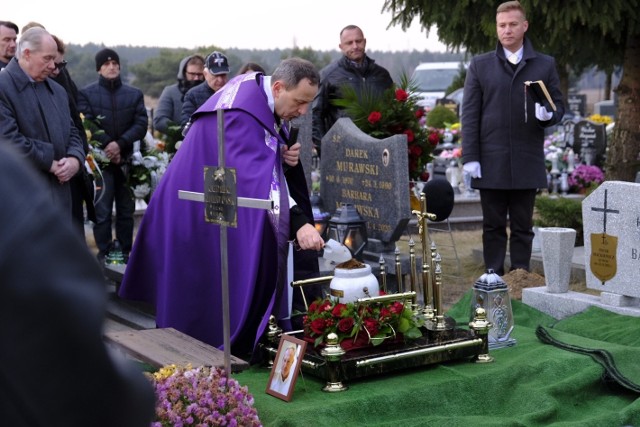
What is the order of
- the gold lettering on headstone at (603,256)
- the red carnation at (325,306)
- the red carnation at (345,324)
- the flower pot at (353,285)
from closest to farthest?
the red carnation at (345,324), the red carnation at (325,306), the flower pot at (353,285), the gold lettering on headstone at (603,256)

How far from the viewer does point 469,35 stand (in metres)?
10.1

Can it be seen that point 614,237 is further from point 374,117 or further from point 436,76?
point 436,76

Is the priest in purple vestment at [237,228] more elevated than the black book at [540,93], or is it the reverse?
the black book at [540,93]

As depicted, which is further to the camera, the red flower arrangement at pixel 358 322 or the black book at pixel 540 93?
the black book at pixel 540 93

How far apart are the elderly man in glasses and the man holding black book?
290 cm

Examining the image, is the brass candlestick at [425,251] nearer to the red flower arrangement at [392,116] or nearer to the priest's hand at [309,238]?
the priest's hand at [309,238]

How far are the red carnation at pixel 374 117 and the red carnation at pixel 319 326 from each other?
11.9 feet

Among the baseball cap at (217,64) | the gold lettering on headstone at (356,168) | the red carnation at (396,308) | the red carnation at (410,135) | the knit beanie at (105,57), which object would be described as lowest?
the red carnation at (396,308)

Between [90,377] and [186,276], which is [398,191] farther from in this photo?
[90,377]

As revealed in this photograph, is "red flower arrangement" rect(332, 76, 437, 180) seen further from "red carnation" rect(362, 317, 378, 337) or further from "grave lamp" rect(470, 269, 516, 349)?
"red carnation" rect(362, 317, 378, 337)

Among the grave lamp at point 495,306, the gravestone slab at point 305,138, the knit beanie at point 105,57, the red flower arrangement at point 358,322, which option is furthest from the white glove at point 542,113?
the knit beanie at point 105,57

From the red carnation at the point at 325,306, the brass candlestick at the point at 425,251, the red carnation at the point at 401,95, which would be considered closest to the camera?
the red carnation at the point at 325,306

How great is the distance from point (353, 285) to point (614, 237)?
2142mm

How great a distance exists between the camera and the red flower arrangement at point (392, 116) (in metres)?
8.28
